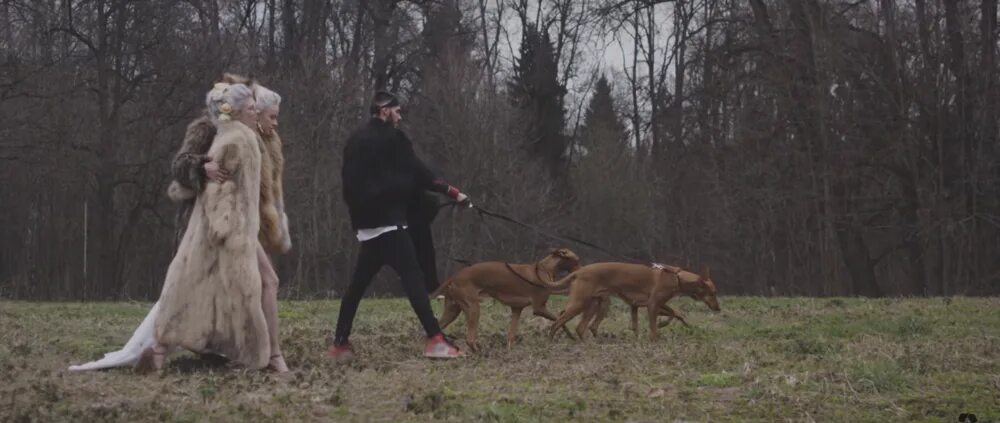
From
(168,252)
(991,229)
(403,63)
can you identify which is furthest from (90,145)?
(991,229)

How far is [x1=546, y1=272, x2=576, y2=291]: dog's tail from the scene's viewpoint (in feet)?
33.1

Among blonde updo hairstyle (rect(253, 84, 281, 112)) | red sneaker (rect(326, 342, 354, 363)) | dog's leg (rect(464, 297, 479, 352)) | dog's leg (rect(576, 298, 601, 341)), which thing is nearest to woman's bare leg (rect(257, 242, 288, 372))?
red sneaker (rect(326, 342, 354, 363))

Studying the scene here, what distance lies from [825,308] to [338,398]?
29.6ft

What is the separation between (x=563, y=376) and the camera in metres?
7.46

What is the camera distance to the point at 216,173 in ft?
26.3

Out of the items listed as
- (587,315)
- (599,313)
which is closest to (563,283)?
(587,315)

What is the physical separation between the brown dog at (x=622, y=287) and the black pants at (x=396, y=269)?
4.70 feet

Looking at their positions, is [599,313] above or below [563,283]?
below

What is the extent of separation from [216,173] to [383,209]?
145cm

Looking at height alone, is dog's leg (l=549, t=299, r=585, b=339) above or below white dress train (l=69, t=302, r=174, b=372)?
above

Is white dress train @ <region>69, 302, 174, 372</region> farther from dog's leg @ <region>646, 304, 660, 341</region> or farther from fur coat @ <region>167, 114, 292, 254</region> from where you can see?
dog's leg @ <region>646, 304, 660, 341</region>

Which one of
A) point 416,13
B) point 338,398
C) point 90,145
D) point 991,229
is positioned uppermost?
point 416,13

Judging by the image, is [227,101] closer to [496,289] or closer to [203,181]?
[203,181]

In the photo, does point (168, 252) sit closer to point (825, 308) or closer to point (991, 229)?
point (991, 229)
